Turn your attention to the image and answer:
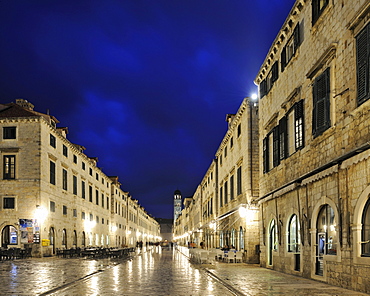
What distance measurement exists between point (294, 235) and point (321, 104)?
6.11m

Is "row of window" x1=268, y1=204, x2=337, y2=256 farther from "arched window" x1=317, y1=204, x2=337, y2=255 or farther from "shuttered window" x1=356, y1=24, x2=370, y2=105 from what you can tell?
"shuttered window" x1=356, y1=24, x2=370, y2=105

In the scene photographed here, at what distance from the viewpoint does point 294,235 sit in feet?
60.0

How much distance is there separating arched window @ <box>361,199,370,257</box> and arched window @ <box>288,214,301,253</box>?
574cm

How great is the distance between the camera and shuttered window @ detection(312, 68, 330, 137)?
1407 centimetres

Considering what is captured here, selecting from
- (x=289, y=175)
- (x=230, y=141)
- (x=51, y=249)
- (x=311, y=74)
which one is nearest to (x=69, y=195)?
(x=51, y=249)

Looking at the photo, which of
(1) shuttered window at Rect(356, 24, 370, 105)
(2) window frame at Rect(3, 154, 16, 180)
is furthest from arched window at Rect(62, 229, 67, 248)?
(1) shuttered window at Rect(356, 24, 370, 105)

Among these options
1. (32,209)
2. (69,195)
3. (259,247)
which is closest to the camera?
(259,247)

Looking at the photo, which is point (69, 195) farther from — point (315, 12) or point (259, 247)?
point (315, 12)

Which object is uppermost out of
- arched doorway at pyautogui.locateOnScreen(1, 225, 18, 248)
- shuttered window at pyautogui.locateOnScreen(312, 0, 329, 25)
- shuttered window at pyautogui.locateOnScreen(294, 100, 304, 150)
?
shuttered window at pyautogui.locateOnScreen(312, 0, 329, 25)

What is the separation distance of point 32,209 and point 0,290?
875 inches

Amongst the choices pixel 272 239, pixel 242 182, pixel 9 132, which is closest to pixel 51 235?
pixel 9 132

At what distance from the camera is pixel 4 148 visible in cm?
3491

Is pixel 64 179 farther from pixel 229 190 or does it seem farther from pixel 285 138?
pixel 285 138

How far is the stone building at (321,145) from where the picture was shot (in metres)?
11.7
